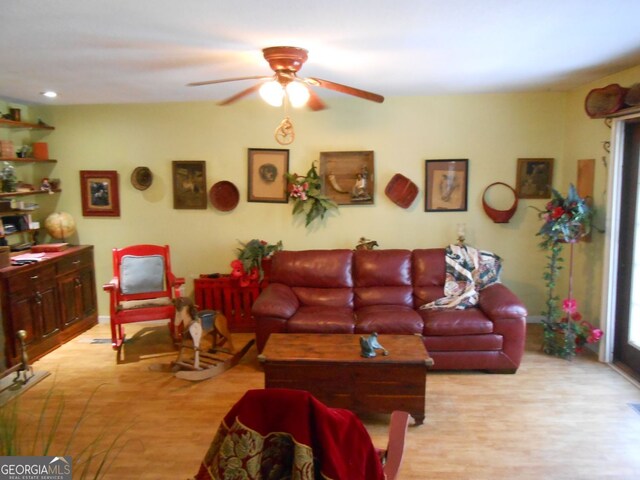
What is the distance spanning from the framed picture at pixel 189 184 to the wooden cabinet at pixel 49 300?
1157 millimetres

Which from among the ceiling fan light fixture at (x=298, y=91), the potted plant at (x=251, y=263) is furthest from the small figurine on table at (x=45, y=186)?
the ceiling fan light fixture at (x=298, y=91)

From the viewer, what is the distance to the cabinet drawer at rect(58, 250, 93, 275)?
14.8ft

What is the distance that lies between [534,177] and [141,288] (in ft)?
13.9

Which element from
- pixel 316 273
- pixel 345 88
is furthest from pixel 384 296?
pixel 345 88

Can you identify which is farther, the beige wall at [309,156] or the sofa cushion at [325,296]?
the beige wall at [309,156]

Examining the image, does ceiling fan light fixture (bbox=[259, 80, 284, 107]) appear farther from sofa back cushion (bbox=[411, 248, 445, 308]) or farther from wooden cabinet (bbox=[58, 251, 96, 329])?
wooden cabinet (bbox=[58, 251, 96, 329])

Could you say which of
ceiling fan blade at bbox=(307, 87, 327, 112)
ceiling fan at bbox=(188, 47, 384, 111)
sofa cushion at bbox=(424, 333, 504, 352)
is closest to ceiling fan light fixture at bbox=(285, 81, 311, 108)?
ceiling fan at bbox=(188, 47, 384, 111)

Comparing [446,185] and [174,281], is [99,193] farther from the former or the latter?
[446,185]

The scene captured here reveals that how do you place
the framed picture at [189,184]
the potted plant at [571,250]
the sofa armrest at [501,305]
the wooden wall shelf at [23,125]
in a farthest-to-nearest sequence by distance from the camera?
the framed picture at [189,184]
the wooden wall shelf at [23,125]
the potted plant at [571,250]
the sofa armrest at [501,305]

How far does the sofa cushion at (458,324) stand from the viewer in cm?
366

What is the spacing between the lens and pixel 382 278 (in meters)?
4.34

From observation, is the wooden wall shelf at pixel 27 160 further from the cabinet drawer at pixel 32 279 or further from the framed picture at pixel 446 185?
the framed picture at pixel 446 185

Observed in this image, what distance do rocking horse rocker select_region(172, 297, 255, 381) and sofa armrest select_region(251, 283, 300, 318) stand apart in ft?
1.60

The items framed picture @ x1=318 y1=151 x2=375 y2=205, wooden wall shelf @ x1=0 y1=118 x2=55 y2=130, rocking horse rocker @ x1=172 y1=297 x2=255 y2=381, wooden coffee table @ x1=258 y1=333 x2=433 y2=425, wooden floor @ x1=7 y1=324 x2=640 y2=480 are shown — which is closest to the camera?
wooden floor @ x1=7 y1=324 x2=640 y2=480
